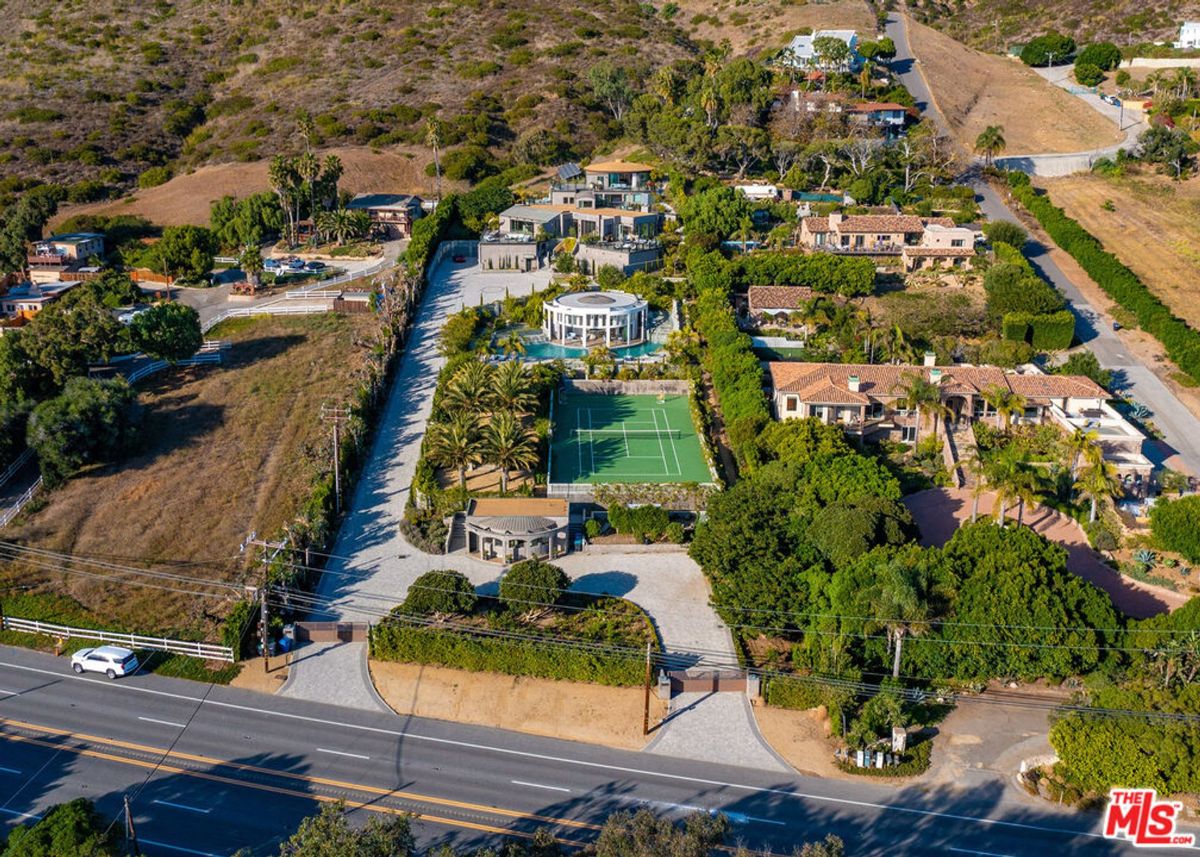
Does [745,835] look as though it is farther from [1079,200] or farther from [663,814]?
[1079,200]

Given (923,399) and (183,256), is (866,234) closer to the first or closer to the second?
(923,399)

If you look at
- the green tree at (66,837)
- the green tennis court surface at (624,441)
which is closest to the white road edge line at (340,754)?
the green tree at (66,837)

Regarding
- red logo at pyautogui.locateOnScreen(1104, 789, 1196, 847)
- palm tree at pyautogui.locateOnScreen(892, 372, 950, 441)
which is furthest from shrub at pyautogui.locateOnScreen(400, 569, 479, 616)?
palm tree at pyautogui.locateOnScreen(892, 372, 950, 441)

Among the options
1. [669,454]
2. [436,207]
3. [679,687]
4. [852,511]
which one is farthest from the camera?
[436,207]

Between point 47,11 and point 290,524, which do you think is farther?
point 47,11

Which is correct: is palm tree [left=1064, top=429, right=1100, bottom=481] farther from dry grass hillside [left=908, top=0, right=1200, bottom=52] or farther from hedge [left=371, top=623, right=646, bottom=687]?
dry grass hillside [left=908, top=0, right=1200, bottom=52]

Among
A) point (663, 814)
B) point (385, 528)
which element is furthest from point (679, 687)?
point (385, 528)
